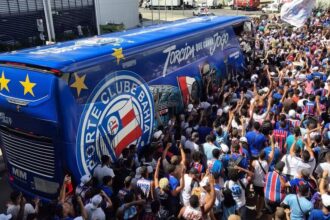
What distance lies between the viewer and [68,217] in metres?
4.94

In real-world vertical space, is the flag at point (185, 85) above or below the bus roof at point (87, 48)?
below

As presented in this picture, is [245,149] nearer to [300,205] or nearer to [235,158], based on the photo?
[235,158]

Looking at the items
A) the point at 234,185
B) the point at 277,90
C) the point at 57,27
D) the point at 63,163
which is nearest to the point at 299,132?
the point at 234,185

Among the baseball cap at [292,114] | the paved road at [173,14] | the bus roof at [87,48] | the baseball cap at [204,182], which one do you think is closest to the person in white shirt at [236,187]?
the baseball cap at [204,182]

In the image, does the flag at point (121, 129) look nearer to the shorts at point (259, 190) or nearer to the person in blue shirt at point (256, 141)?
the person in blue shirt at point (256, 141)

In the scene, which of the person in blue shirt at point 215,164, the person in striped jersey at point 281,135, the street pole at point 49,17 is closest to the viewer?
the person in blue shirt at point 215,164

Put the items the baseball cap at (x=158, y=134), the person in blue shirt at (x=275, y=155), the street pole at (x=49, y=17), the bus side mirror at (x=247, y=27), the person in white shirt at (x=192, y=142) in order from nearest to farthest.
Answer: the person in blue shirt at (x=275, y=155)
the person in white shirt at (x=192, y=142)
the baseball cap at (x=158, y=134)
the bus side mirror at (x=247, y=27)
the street pole at (x=49, y=17)

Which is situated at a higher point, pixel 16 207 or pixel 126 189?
pixel 126 189

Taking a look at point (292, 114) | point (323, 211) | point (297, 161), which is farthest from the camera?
point (292, 114)

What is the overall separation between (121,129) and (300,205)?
351 centimetres

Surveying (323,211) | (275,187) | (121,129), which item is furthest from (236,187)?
(121,129)

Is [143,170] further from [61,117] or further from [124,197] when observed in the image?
[61,117]

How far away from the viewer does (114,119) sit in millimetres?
7004

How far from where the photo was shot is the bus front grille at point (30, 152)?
20.5 feet
